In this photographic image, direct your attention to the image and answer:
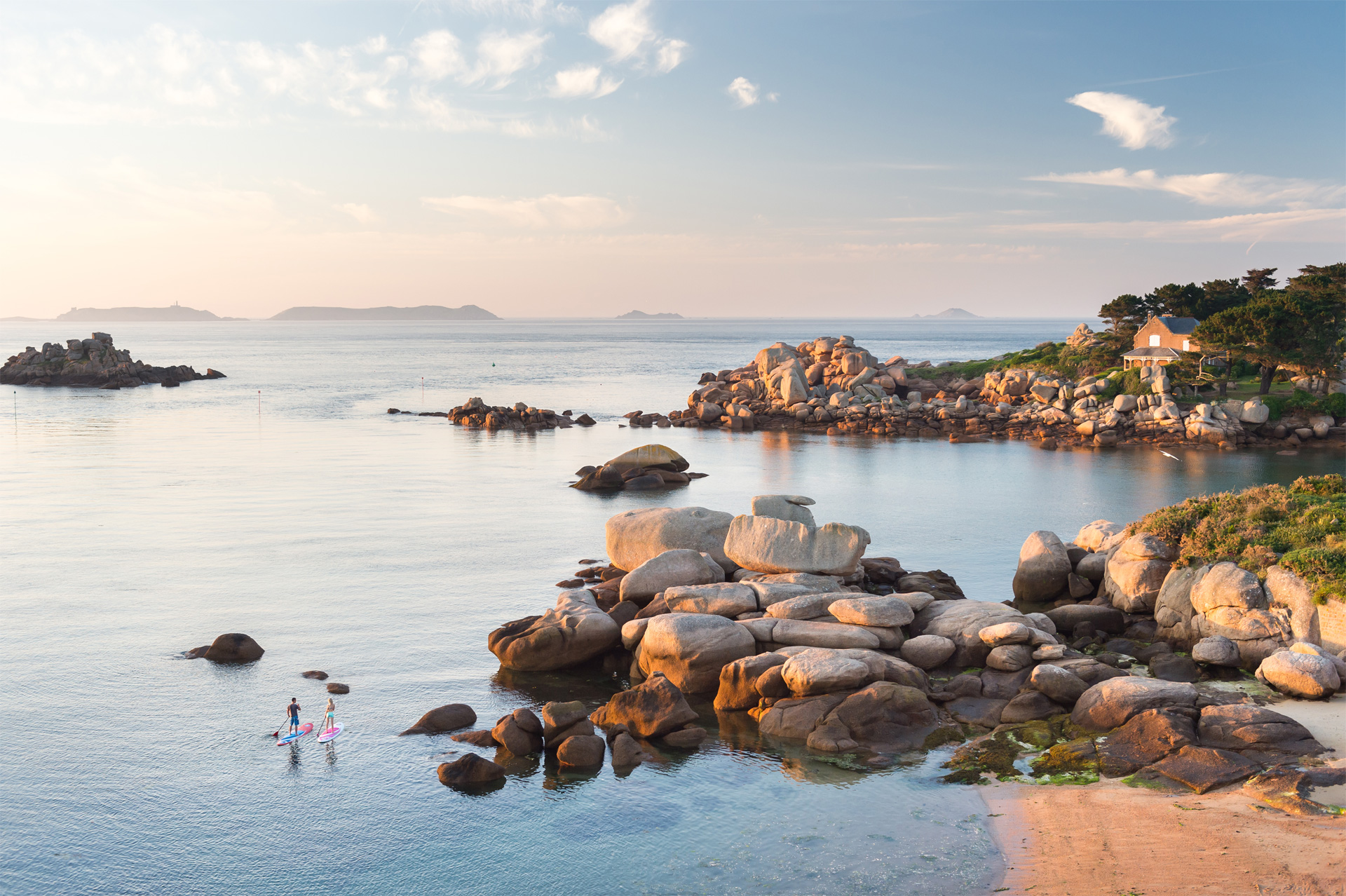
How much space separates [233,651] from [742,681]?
1323 cm

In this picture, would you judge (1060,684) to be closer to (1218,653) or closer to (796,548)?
(1218,653)

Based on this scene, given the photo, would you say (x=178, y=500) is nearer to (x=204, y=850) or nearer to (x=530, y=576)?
(x=530, y=576)

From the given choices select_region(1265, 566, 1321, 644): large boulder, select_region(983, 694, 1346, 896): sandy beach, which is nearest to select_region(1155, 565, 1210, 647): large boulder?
select_region(1265, 566, 1321, 644): large boulder

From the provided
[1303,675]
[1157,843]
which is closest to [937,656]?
[1303,675]

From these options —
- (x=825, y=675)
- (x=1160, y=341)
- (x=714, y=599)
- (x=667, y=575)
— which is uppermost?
(x=1160, y=341)

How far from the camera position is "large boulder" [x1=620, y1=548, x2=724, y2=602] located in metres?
26.6

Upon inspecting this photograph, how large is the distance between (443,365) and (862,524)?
14674cm

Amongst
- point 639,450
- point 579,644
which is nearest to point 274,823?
point 579,644

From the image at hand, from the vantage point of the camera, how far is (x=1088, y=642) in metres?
24.6

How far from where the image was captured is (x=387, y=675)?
23.1m

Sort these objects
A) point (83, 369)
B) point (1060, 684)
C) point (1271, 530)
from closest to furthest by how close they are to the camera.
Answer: point (1060, 684), point (1271, 530), point (83, 369)

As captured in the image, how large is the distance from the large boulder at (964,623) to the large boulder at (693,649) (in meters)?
4.66

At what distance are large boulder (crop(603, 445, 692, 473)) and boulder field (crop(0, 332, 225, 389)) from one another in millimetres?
95562

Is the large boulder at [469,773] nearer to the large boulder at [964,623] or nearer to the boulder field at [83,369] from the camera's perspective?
the large boulder at [964,623]
